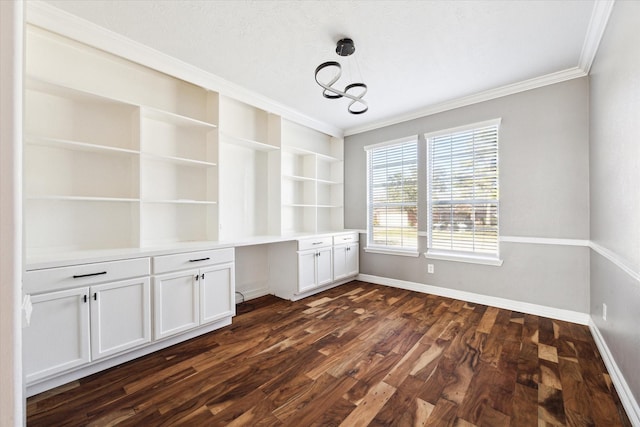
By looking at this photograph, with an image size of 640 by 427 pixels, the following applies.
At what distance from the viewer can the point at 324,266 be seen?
13.3ft

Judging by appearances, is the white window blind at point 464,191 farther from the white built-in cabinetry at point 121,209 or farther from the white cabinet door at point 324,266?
the white built-in cabinetry at point 121,209

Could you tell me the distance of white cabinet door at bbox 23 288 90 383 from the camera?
178cm

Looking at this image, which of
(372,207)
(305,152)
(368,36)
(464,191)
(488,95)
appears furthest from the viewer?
(372,207)

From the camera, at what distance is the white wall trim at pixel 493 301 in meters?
2.98

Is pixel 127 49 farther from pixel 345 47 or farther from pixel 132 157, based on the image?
pixel 345 47

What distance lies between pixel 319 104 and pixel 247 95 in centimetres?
98

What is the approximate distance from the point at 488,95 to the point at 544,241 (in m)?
1.86

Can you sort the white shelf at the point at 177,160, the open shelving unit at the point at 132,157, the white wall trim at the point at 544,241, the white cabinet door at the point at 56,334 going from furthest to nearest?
the white wall trim at the point at 544,241, the white shelf at the point at 177,160, the open shelving unit at the point at 132,157, the white cabinet door at the point at 56,334

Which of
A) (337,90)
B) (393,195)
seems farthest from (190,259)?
(393,195)

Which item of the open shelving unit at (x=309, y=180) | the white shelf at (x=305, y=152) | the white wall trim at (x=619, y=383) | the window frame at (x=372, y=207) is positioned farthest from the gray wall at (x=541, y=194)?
the open shelving unit at (x=309, y=180)

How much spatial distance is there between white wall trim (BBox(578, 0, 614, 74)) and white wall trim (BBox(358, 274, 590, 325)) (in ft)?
8.32

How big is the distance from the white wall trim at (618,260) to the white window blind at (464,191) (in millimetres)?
1086

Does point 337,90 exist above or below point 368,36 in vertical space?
below

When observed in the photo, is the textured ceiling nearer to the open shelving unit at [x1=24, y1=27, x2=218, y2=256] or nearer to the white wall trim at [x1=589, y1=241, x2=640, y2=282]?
the open shelving unit at [x1=24, y1=27, x2=218, y2=256]
